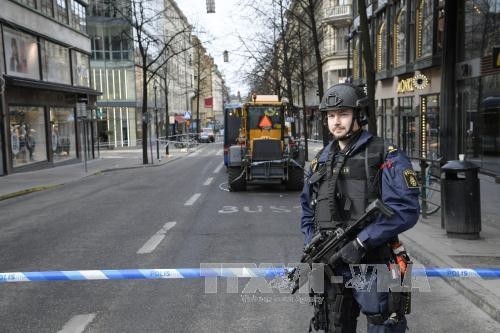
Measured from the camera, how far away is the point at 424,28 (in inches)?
891

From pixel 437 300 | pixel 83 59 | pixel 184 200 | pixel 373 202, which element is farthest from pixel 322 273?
pixel 83 59

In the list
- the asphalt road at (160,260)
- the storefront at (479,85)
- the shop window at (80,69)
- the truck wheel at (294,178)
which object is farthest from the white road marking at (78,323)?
the shop window at (80,69)

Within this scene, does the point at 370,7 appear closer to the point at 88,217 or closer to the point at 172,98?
the point at 88,217

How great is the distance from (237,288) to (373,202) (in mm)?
3402

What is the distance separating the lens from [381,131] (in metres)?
31.8

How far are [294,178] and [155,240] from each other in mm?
7511

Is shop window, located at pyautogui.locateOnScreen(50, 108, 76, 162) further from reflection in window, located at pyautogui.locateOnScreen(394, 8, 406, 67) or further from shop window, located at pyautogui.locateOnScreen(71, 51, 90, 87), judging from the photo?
reflection in window, located at pyautogui.locateOnScreen(394, 8, 406, 67)

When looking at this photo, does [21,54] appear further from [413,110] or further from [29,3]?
[413,110]

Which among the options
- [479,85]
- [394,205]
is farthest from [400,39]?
[394,205]

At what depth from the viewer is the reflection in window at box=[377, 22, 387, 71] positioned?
29.3 metres

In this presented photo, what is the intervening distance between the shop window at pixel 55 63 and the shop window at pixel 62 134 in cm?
186

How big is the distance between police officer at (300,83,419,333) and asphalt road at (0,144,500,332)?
1671 millimetres

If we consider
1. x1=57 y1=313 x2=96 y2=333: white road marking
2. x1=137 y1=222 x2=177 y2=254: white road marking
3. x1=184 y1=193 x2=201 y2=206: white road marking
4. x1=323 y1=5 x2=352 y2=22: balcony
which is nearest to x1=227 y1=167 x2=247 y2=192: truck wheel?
x1=184 y1=193 x2=201 y2=206: white road marking

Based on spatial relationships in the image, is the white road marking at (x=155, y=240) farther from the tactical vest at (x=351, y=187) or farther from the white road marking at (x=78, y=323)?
the tactical vest at (x=351, y=187)
